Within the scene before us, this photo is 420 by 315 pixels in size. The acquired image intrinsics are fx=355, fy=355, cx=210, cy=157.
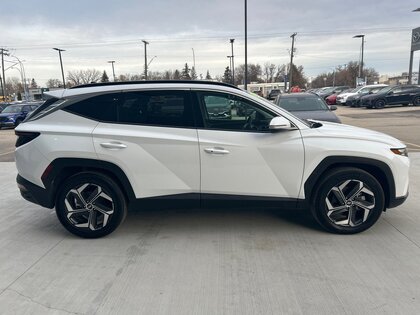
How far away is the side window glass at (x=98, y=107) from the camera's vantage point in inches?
160

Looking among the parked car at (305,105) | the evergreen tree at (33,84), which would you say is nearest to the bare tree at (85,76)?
the evergreen tree at (33,84)

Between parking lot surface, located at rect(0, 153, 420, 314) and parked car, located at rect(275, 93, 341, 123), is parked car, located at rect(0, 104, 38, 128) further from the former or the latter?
parking lot surface, located at rect(0, 153, 420, 314)

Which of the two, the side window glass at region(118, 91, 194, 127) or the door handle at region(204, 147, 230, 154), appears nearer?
the door handle at region(204, 147, 230, 154)

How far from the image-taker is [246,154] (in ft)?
12.8

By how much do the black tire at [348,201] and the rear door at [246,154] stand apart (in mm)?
313

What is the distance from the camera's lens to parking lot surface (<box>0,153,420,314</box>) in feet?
9.39

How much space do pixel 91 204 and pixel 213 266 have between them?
63.7 inches

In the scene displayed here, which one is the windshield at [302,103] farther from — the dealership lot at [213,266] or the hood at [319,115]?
the dealership lot at [213,266]

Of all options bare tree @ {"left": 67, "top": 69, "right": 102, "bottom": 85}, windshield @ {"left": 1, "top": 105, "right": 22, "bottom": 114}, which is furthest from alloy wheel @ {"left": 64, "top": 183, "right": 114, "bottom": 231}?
bare tree @ {"left": 67, "top": 69, "right": 102, "bottom": 85}

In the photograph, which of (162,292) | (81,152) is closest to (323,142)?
(162,292)

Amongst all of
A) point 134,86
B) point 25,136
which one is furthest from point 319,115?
point 25,136

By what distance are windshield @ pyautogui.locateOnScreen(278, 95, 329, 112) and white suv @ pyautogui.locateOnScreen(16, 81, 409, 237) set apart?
6.23m

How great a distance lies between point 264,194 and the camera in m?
4.00

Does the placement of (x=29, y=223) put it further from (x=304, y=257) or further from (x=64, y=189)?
(x=304, y=257)
